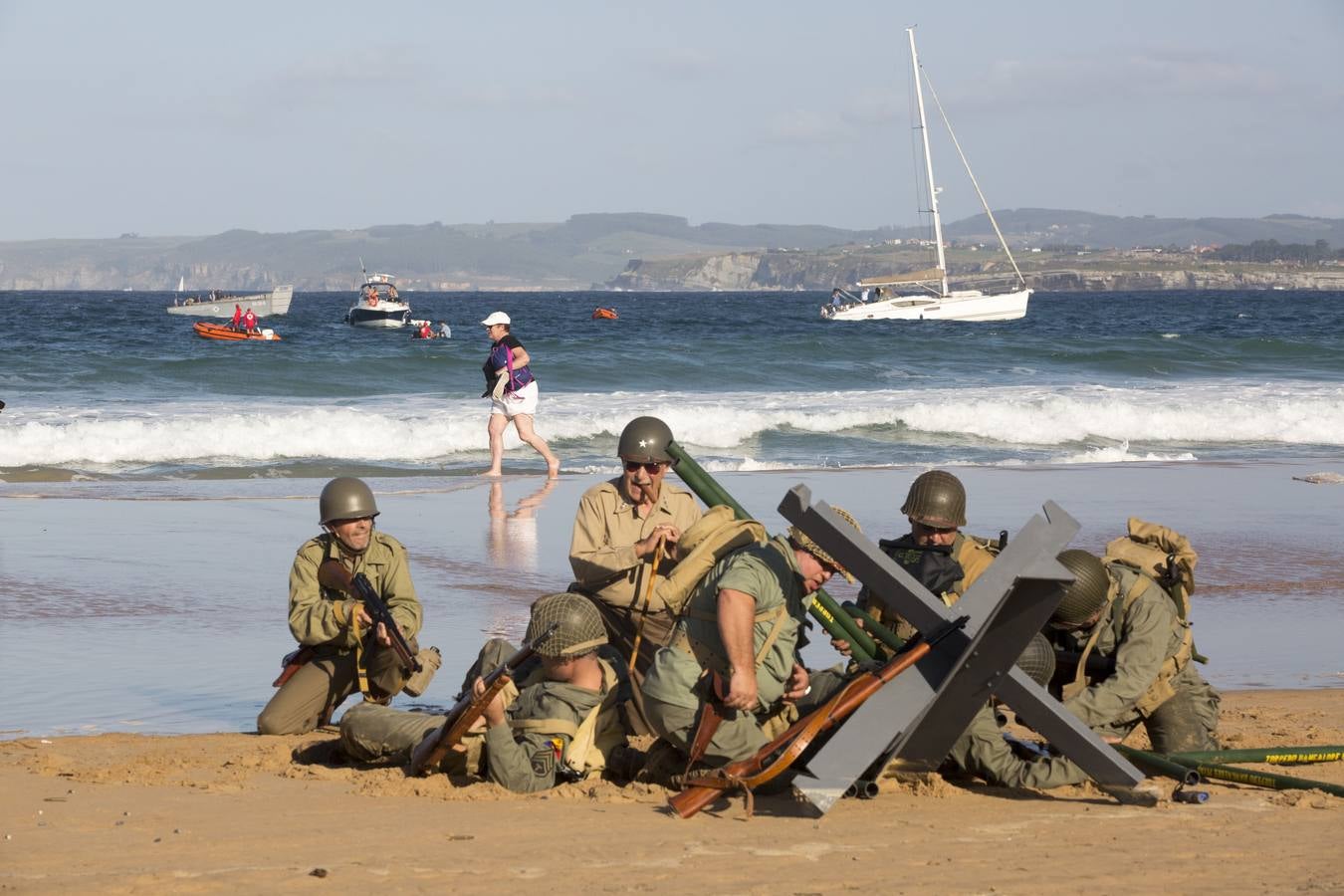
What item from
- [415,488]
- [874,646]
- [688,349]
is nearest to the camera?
[874,646]

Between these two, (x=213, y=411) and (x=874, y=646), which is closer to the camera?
(x=874, y=646)

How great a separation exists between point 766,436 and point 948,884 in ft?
65.5

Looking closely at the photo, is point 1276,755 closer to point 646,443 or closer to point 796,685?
point 796,685

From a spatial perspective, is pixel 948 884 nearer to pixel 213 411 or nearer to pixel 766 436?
pixel 766 436

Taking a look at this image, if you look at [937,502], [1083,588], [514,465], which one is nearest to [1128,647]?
[1083,588]

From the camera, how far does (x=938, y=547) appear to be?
264 inches

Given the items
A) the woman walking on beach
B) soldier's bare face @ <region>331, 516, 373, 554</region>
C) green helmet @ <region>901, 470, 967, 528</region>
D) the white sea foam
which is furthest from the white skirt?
green helmet @ <region>901, 470, 967, 528</region>

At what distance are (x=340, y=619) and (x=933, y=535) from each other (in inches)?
107

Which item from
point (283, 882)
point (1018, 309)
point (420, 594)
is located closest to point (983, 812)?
point (283, 882)

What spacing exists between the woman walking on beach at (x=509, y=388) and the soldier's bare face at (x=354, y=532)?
31.9 feet

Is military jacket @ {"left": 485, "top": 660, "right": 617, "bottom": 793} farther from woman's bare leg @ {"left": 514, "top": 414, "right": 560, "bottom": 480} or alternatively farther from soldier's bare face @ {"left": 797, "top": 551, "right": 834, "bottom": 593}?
woman's bare leg @ {"left": 514, "top": 414, "right": 560, "bottom": 480}

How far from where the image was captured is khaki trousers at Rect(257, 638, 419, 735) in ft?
24.5

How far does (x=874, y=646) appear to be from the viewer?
641cm

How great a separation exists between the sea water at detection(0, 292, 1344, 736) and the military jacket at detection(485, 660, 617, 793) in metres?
1.75
